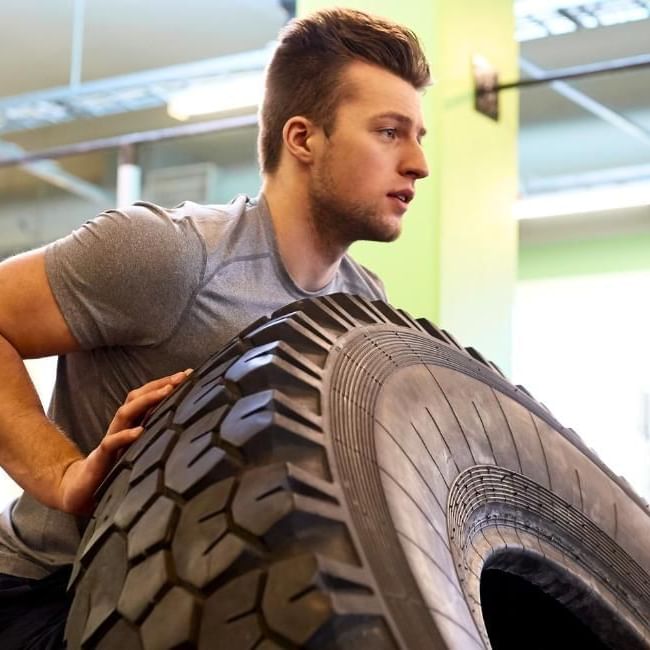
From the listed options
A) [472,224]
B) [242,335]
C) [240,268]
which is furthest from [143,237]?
[472,224]

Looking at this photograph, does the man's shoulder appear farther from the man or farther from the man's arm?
the man's arm

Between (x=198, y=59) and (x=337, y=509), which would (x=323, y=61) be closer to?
(x=337, y=509)

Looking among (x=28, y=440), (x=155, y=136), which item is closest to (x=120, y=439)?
(x=28, y=440)

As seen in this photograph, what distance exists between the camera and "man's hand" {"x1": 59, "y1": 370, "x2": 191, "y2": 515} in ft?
Answer: 2.47

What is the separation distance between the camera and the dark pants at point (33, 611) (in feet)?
2.90

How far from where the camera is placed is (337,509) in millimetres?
586

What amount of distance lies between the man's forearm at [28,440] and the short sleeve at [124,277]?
6cm

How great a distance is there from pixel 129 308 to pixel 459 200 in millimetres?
1402

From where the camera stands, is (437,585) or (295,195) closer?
(437,585)

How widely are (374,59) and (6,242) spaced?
17.0 ft

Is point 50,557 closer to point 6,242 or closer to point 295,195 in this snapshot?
point 295,195

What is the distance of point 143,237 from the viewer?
0.95 metres

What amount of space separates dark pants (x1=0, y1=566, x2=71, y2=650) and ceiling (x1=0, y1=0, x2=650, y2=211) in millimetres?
3307

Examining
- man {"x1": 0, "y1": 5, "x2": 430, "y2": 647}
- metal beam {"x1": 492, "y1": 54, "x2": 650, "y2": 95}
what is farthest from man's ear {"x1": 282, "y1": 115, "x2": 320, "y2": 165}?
metal beam {"x1": 492, "y1": 54, "x2": 650, "y2": 95}
